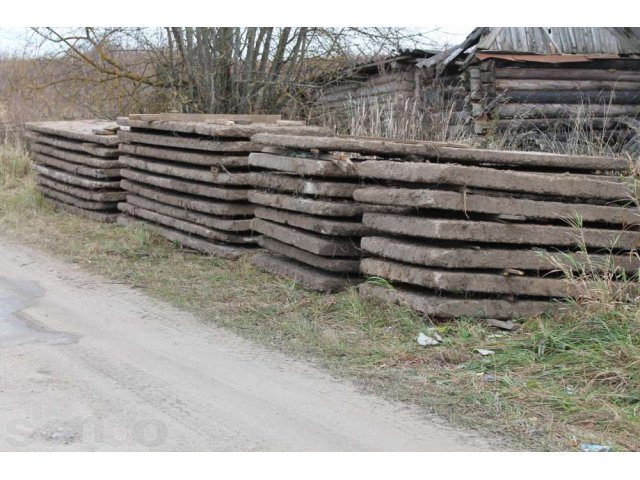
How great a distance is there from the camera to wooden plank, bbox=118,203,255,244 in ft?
27.5

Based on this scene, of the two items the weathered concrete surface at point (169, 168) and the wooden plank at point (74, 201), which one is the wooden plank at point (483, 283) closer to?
the weathered concrete surface at point (169, 168)

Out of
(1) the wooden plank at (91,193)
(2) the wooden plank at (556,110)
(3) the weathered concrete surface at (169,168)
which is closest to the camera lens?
(3) the weathered concrete surface at (169,168)

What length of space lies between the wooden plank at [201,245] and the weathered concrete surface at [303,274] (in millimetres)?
473

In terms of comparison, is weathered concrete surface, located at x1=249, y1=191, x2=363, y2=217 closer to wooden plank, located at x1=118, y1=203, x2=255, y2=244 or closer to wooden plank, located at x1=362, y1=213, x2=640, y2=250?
wooden plank, located at x1=362, y1=213, x2=640, y2=250

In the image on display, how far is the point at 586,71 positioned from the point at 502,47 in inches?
70.2

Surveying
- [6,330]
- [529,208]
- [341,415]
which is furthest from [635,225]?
[6,330]

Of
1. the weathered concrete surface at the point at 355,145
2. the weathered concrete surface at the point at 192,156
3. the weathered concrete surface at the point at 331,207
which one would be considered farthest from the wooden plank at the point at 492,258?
the weathered concrete surface at the point at 192,156

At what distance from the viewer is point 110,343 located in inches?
219

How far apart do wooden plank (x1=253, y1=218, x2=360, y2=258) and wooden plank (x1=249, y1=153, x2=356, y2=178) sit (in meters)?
0.56

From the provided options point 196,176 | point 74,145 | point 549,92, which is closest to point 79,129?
point 74,145

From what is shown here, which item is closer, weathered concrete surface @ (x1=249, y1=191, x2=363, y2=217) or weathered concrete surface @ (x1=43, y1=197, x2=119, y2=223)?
weathered concrete surface @ (x1=249, y1=191, x2=363, y2=217)

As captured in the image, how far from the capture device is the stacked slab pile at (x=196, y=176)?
8.29m

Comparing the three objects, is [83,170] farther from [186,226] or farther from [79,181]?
[186,226]

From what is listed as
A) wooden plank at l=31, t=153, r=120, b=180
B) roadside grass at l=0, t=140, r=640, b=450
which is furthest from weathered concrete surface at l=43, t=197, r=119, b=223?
roadside grass at l=0, t=140, r=640, b=450
